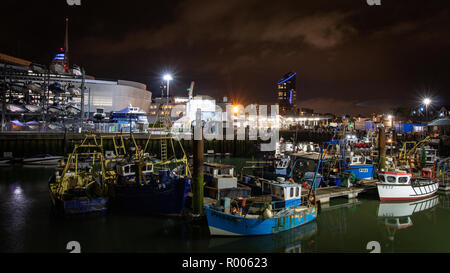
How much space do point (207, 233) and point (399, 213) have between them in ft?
43.1

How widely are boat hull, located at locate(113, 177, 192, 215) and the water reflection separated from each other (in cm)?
1082

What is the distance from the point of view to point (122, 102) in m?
86.9

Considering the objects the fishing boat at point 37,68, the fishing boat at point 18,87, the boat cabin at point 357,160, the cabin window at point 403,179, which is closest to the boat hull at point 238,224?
the cabin window at point 403,179

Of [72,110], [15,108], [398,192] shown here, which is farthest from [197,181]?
[72,110]

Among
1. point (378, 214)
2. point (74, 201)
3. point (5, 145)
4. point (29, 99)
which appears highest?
point (29, 99)

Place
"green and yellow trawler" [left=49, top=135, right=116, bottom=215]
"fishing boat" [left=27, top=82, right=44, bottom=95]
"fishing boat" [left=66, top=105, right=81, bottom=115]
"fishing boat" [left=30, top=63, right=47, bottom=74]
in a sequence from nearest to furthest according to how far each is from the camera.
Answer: "green and yellow trawler" [left=49, top=135, right=116, bottom=215] → "fishing boat" [left=27, top=82, right=44, bottom=95] → "fishing boat" [left=66, top=105, right=81, bottom=115] → "fishing boat" [left=30, top=63, right=47, bottom=74]

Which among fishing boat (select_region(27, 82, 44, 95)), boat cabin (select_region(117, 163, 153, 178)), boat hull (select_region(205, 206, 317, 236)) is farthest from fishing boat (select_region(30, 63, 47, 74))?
boat hull (select_region(205, 206, 317, 236))

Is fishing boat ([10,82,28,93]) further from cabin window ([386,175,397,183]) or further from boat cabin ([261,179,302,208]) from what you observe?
cabin window ([386,175,397,183])

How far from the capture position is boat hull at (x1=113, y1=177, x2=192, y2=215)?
15156 mm

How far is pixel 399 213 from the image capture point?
17500mm

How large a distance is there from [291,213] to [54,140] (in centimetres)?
3920
